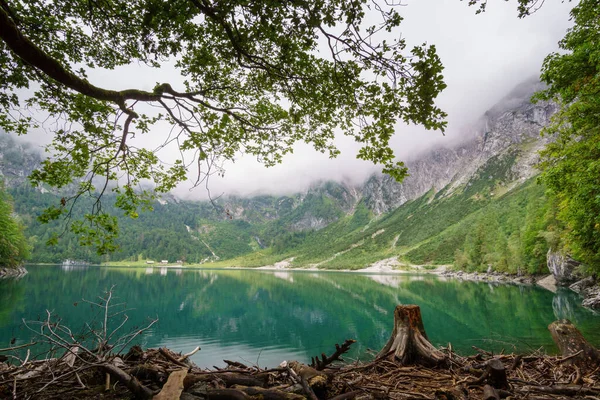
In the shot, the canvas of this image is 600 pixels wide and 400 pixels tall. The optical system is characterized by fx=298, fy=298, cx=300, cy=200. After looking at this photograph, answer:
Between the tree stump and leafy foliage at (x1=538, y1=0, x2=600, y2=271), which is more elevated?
leafy foliage at (x1=538, y1=0, x2=600, y2=271)

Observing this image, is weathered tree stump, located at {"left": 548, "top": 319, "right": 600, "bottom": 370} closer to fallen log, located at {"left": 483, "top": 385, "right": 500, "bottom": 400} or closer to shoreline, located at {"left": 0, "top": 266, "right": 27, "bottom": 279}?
fallen log, located at {"left": 483, "top": 385, "right": 500, "bottom": 400}

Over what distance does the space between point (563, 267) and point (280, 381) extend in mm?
51864

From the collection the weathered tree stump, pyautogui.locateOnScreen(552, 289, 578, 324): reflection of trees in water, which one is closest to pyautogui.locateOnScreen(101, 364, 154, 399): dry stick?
the weathered tree stump

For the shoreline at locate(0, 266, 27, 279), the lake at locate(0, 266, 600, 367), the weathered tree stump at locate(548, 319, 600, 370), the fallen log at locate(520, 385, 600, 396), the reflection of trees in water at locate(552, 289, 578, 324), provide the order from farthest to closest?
the shoreline at locate(0, 266, 27, 279)
the reflection of trees in water at locate(552, 289, 578, 324)
the lake at locate(0, 266, 600, 367)
the weathered tree stump at locate(548, 319, 600, 370)
the fallen log at locate(520, 385, 600, 396)

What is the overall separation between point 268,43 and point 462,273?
358 feet

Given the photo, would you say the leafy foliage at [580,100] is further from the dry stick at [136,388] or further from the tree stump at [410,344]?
the dry stick at [136,388]

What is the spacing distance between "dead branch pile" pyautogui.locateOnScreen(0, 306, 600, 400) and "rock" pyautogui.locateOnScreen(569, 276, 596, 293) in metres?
41.8

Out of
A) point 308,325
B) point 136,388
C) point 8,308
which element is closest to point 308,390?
point 136,388

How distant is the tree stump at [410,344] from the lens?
5.34 m

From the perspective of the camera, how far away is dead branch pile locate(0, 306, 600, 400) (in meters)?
3.13

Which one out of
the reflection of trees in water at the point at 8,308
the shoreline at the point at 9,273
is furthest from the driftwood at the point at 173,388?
the shoreline at the point at 9,273

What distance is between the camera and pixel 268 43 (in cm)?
499

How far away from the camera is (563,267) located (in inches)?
1592

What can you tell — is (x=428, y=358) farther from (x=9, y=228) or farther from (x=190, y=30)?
(x=9, y=228)
